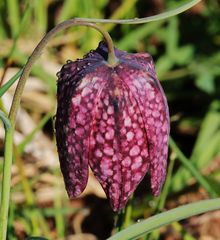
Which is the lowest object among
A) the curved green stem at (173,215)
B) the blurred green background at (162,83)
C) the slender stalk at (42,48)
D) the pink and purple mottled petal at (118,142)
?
the blurred green background at (162,83)

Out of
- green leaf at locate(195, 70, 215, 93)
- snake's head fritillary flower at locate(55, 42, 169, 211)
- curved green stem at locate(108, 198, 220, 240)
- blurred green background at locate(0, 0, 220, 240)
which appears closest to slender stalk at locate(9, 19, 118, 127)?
snake's head fritillary flower at locate(55, 42, 169, 211)

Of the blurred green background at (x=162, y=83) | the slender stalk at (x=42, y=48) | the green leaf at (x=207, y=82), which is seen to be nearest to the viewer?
the slender stalk at (x=42, y=48)

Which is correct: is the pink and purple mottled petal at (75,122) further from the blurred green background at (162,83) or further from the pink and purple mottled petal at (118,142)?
the blurred green background at (162,83)

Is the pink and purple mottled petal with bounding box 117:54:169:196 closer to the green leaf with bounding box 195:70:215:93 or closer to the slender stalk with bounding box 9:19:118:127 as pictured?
the slender stalk with bounding box 9:19:118:127

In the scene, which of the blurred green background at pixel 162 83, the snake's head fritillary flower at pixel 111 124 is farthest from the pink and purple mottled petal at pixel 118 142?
the blurred green background at pixel 162 83

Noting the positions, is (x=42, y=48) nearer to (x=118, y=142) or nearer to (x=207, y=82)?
(x=118, y=142)
